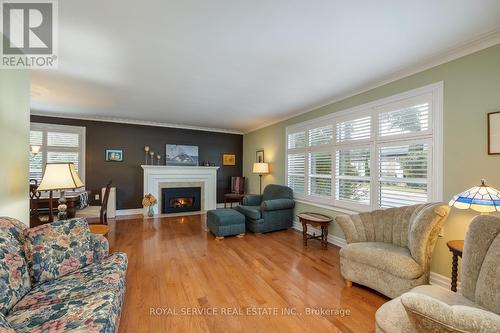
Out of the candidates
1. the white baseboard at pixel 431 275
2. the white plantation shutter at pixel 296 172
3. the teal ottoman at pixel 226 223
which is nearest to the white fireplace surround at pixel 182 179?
the teal ottoman at pixel 226 223

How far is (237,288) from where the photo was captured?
7.50 ft

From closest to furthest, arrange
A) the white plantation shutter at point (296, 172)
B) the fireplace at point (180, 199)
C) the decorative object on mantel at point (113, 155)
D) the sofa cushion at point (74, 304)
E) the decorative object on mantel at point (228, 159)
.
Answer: the sofa cushion at point (74, 304), the white plantation shutter at point (296, 172), the decorative object on mantel at point (113, 155), the fireplace at point (180, 199), the decorative object on mantel at point (228, 159)

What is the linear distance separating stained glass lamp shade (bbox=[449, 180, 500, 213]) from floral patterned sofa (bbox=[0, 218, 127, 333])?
277 cm

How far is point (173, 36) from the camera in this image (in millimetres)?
1955

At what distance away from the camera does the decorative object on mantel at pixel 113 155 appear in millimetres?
5408

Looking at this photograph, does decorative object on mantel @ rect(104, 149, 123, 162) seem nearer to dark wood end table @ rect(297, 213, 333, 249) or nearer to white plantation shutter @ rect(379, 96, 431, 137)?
dark wood end table @ rect(297, 213, 333, 249)

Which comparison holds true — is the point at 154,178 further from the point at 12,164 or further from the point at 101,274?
the point at 101,274

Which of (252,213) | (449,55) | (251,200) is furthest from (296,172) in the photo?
(449,55)

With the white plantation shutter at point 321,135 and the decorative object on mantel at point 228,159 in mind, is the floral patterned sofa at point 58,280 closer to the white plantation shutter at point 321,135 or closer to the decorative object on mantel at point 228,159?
the white plantation shutter at point 321,135

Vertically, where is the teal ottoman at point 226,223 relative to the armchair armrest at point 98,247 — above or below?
below

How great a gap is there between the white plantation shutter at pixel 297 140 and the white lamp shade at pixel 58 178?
12.6ft

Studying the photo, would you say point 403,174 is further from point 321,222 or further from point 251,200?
point 251,200

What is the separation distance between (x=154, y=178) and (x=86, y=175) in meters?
1.56

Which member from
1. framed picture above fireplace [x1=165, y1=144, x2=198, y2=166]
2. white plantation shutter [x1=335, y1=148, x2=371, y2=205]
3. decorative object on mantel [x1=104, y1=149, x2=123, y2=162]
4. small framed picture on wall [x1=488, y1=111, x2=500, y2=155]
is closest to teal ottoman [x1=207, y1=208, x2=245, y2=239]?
white plantation shutter [x1=335, y1=148, x2=371, y2=205]
